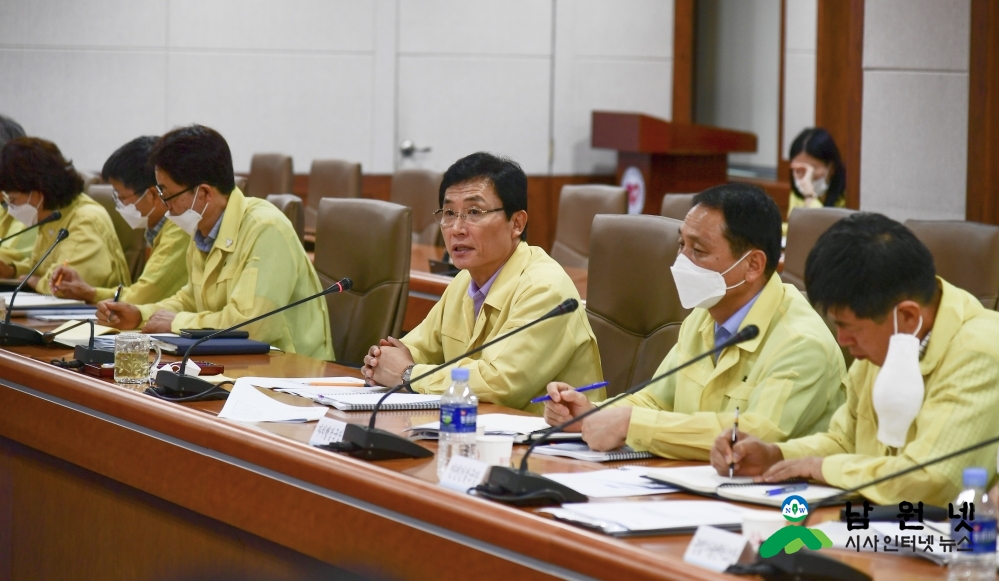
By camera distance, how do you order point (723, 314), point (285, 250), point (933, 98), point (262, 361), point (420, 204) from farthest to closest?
1. point (420, 204)
2. point (933, 98)
3. point (285, 250)
4. point (262, 361)
5. point (723, 314)

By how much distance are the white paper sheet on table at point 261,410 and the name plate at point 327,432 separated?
0.70ft

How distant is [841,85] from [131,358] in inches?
157

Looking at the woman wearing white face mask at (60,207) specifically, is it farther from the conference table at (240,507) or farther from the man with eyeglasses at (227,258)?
the conference table at (240,507)

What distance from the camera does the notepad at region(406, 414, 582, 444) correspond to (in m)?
2.15

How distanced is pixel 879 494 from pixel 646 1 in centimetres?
766

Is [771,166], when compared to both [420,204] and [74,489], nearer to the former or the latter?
[420,204]

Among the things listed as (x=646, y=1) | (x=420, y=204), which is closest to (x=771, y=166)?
(x=646, y=1)

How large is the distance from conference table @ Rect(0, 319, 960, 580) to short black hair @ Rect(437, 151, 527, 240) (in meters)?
0.54

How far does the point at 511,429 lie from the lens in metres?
2.22

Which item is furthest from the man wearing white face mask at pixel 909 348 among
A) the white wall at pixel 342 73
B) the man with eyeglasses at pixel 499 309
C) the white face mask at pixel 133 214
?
the white wall at pixel 342 73

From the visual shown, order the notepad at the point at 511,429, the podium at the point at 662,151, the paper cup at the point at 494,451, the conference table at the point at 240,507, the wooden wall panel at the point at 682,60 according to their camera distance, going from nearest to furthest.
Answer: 1. the conference table at the point at 240,507
2. the paper cup at the point at 494,451
3. the notepad at the point at 511,429
4. the podium at the point at 662,151
5. the wooden wall panel at the point at 682,60

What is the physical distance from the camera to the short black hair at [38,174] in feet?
14.5

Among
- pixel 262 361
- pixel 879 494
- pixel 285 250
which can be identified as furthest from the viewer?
pixel 285 250

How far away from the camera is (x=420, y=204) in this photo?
6406mm
